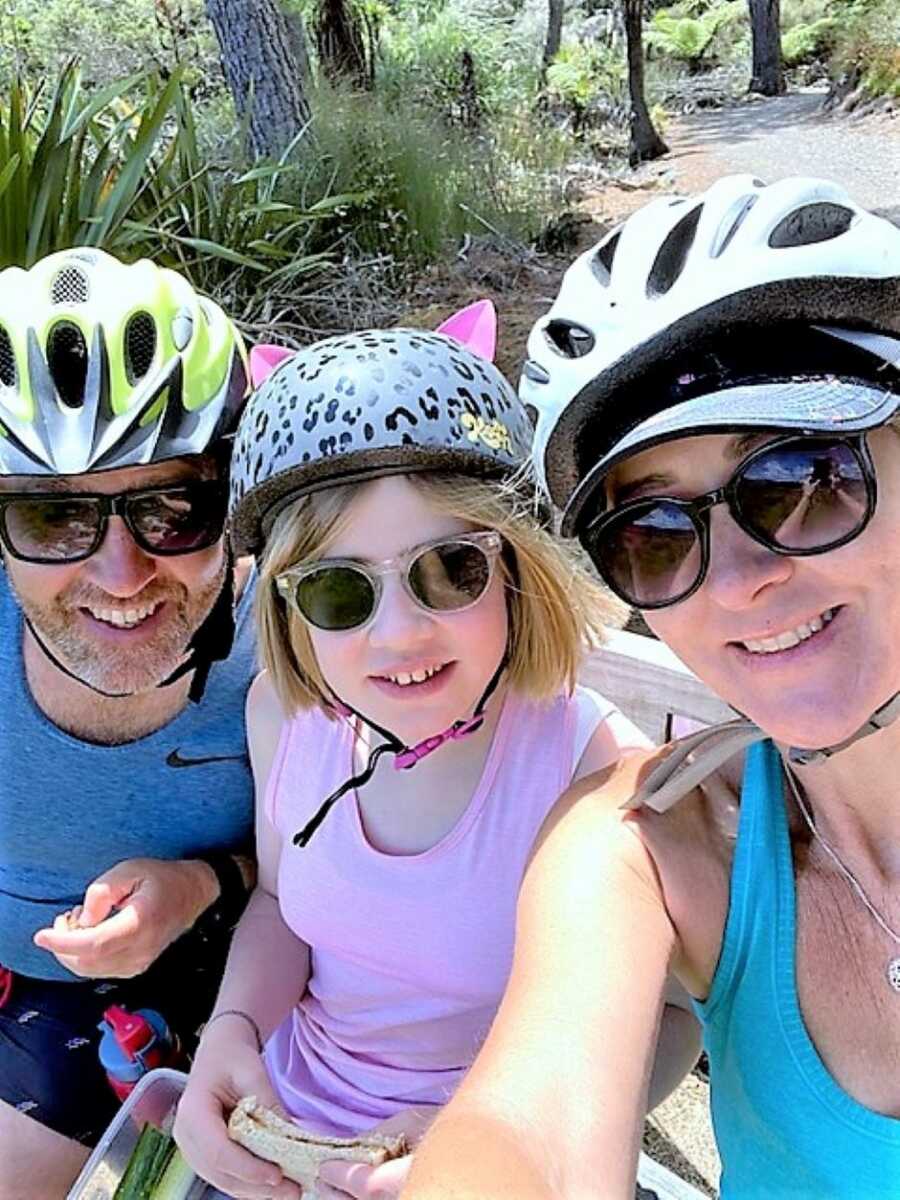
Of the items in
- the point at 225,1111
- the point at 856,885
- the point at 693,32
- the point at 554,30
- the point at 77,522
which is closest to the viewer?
the point at 856,885

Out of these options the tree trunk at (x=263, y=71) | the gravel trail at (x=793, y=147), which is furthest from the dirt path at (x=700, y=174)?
the tree trunk at (x=263, y=71)

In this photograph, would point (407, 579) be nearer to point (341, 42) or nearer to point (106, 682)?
point (106, 682)

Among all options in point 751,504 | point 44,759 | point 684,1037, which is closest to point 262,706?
point 44,759

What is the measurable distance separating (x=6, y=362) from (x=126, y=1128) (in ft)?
4.32

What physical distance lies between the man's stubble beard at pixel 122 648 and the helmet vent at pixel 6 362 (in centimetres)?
37

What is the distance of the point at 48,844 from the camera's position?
229 cm

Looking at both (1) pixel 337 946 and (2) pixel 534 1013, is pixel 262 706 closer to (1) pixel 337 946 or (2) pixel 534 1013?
(1) pixel 337 946

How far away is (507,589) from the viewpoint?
1929 mm

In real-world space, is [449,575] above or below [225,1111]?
above

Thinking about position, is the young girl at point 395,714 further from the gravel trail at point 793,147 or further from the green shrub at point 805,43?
the green shrub at point 805,43

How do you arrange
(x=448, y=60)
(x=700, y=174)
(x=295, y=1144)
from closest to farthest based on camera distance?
(x=295, y=1144)
(x=448, y=60)
(x=700, y=174)

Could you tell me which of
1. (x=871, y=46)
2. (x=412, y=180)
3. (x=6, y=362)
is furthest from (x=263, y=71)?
(x=871, y=46)

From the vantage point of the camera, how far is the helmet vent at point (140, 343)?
216 centimetres

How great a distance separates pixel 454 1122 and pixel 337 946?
0.65 m
